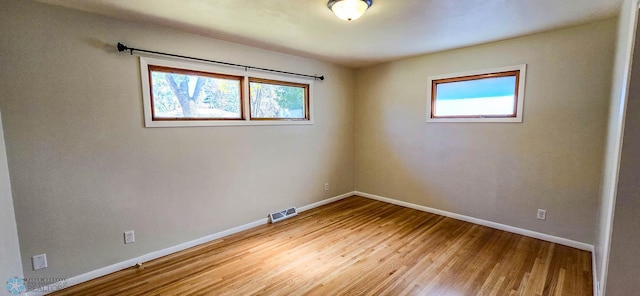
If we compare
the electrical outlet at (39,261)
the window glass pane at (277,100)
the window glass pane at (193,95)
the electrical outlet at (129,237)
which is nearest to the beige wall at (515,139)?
the window glass pane at (277,100)

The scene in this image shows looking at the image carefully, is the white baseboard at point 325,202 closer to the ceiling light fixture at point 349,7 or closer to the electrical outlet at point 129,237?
the electrical outlet at point 129,237

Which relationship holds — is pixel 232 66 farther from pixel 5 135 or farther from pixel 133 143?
pixel 5 135

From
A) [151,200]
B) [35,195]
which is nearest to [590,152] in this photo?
[151,200]

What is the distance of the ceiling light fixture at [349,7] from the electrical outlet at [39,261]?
10.2 ft

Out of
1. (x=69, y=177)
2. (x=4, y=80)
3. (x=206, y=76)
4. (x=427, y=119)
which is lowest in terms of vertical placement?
(x=69, y=177)

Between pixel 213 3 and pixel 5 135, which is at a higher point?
pixel 213 3

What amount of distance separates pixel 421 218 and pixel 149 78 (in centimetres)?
375

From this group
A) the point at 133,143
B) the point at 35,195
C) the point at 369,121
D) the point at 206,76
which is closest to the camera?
the point at 35,195

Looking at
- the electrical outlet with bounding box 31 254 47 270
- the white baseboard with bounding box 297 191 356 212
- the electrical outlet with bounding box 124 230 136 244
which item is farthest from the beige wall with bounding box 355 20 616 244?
the electrical outlet with bounding box 31 254 47 270

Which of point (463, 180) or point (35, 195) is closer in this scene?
point (35, 195)

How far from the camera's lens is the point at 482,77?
3352 millimetres

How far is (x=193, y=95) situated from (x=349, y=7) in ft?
6.35

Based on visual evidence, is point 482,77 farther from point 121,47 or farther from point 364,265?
point 121,47

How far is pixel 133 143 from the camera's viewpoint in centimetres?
251
